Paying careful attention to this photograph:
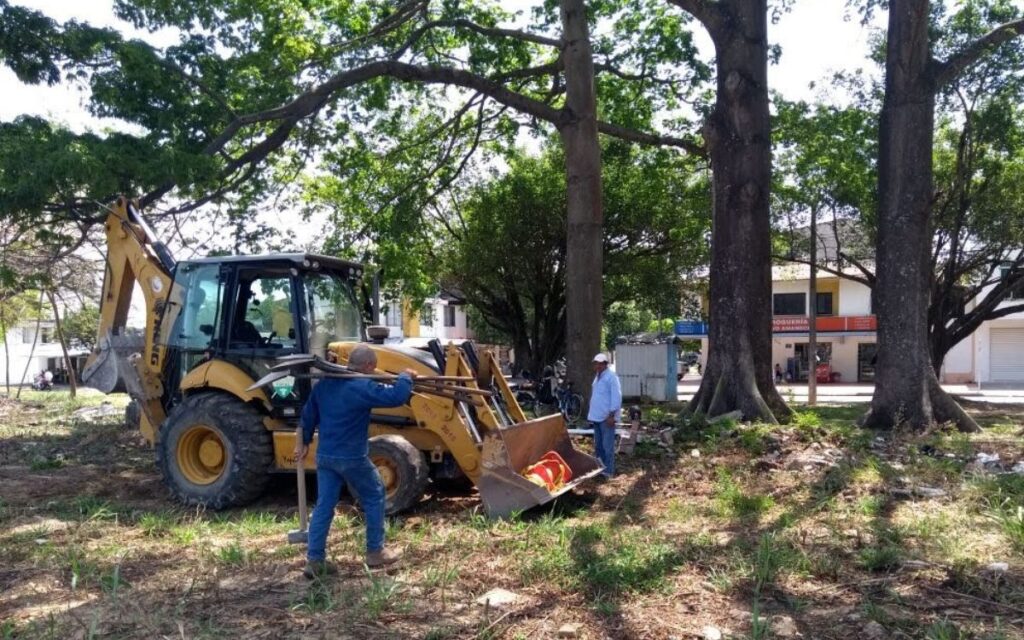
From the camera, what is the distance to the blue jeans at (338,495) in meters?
6.21

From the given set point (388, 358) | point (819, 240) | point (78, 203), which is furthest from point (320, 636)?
point (819, 240)

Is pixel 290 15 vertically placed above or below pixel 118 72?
above

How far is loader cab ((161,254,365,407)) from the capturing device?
9.12 meters

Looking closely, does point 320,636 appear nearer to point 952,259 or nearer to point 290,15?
point 290,15

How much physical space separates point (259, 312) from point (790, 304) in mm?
41353

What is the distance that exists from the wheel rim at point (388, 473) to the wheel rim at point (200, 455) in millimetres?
1870

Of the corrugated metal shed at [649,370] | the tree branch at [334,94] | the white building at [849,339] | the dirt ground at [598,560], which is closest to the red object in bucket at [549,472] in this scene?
the dirt ground at [598,560]

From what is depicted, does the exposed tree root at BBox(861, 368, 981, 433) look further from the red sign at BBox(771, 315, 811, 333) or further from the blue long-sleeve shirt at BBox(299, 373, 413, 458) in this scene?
the red sign at BBox(771, 315, 811, 333)

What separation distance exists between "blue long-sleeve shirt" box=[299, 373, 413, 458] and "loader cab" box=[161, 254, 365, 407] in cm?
269

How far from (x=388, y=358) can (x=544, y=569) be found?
10.7ft

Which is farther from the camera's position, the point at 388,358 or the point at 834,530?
the point at 388,358

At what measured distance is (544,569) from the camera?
6.10m

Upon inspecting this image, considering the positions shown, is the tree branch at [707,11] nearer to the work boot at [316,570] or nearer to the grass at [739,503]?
the grass at [739,503]

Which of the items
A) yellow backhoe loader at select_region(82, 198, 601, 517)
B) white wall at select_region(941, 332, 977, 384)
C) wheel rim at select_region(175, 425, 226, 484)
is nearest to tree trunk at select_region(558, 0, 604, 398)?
yellow backhoe loader at select_region(82, 198, 601, 517)
